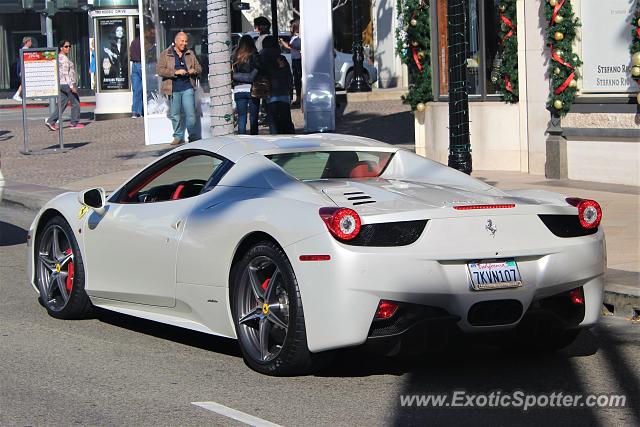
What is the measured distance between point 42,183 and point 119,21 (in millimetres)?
11990

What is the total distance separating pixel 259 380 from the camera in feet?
22.2

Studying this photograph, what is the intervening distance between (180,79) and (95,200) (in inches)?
503

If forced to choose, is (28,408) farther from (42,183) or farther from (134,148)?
(134,148)

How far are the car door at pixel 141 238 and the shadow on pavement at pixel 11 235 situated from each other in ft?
15.9

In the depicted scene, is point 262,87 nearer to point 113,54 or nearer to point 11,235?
point 11,235

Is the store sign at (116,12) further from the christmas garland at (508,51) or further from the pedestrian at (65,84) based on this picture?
the christmas garland at (508,51)

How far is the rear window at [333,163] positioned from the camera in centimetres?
762

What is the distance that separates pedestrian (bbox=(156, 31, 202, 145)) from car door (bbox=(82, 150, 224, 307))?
40.1ft

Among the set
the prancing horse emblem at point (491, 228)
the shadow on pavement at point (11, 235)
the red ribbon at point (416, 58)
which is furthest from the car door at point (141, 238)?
the red ribbon at point (416, 58)

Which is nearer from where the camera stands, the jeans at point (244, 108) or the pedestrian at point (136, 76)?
the jeans at point (244, 108)

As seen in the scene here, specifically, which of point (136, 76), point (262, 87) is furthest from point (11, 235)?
point (136, 76)

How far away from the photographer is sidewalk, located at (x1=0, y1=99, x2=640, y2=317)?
32.3ft

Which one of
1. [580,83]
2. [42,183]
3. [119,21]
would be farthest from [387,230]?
[119,21]

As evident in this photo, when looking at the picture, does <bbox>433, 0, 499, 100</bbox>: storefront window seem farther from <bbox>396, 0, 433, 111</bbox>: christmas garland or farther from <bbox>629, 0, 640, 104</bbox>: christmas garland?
<bbox>629, 0, 640, 104</bbox>: christmas garland
